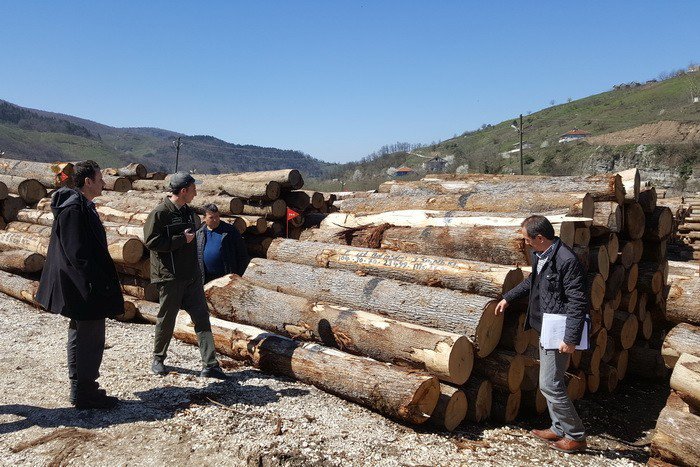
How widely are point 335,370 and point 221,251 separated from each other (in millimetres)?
2953

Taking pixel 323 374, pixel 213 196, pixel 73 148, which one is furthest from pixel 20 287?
pixel 73 148

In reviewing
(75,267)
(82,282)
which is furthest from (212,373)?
(75,267)

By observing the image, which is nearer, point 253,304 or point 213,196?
point 253,304

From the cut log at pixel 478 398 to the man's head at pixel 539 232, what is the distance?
5.19 ft

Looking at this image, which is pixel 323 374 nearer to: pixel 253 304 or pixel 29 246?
pixel 253 304

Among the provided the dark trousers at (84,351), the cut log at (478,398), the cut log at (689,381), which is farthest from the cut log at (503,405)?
the dark trousers at (84,351)

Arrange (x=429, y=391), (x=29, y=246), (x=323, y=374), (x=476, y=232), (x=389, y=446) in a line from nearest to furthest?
(x=389, y=446), (x=429, y=391), (x=323, y=374), (x=476, y=232), (x=29, y=246)

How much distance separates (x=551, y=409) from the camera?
4.84 metres

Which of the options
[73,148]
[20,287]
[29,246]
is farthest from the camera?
[73,148]

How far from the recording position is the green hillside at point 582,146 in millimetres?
44375

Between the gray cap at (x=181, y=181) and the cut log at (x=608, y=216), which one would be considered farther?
the cut log at (x=608, y=216)

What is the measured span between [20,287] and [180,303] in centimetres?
493

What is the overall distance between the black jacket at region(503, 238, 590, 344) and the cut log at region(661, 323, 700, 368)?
1947mm

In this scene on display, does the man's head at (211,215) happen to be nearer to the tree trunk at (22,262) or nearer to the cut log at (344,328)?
the cut log at (344,328)
